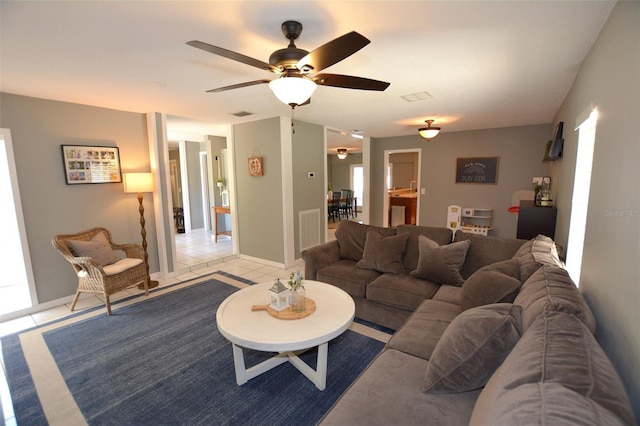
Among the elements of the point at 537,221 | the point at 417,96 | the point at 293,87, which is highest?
the point at 417,96

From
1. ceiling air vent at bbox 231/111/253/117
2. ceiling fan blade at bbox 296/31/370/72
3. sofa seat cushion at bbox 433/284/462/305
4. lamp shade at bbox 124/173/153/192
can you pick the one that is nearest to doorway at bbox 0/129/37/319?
lamp shade at bbox 124/173/153/192

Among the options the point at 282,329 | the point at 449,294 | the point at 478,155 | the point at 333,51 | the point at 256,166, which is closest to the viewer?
the point at 333,51

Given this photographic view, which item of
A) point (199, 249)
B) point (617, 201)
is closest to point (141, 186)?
point (199, 249)

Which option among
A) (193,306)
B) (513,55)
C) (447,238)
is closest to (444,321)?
(447,238)

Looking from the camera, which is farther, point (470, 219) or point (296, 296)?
point (470, 219)

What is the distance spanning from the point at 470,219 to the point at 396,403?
5575 millimetres

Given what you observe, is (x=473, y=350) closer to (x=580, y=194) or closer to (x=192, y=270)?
(x=580, y=194)

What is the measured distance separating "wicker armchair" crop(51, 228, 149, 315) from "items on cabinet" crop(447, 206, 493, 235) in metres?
5.44

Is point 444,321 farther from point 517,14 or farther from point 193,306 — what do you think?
point 193,306

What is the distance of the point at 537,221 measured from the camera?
10.8ft

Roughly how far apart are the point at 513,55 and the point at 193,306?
→ 3.93 meters

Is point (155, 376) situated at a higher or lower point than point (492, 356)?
lower

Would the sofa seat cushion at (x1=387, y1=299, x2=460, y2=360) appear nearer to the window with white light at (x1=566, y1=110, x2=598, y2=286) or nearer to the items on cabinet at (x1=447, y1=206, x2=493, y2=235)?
the window with white light at (x1=566, y1=110, x2=598, y2=286)

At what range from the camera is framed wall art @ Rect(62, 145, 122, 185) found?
3.46 meters
